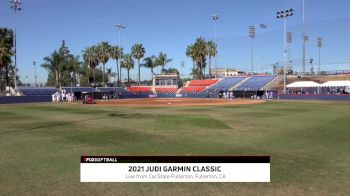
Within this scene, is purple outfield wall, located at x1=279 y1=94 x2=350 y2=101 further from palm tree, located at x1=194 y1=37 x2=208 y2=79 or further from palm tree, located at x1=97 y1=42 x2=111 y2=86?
palm tree, located at x1=97 y1=42 x2=111 y2=86

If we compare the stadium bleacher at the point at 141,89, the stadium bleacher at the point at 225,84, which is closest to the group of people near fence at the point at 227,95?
the stadium bleacher at the point at 225,84

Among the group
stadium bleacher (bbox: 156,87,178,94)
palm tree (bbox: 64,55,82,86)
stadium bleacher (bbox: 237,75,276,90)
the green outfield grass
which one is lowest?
the green outfield grass

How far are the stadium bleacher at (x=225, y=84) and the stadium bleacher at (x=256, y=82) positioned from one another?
2.95m

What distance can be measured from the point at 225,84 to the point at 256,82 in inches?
341

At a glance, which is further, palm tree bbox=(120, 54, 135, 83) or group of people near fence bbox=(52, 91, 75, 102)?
palm tree bbox=(120, 54, 135, 83)

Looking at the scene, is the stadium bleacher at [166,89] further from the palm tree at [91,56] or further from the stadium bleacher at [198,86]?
the palm tree at [91,56]

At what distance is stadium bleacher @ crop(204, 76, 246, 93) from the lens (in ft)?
282

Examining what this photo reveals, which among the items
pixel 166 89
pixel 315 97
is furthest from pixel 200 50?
pixel 315 97

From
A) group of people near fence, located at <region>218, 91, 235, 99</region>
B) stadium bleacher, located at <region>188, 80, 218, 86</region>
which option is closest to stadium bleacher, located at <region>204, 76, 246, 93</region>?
stadium bleacher, located at <region>188, 80, 218, 86</region>

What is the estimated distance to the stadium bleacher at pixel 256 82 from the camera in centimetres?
7936

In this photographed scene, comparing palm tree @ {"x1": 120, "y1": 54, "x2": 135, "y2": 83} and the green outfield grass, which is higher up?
palm tree @ {"x1": 120, "y1": 54, "x2": 135, "y2": 83}

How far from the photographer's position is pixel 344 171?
9484 mm

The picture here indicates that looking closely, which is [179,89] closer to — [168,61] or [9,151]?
[168,61]

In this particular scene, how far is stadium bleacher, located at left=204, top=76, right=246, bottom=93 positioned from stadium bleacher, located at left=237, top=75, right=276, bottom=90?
9.66ft
